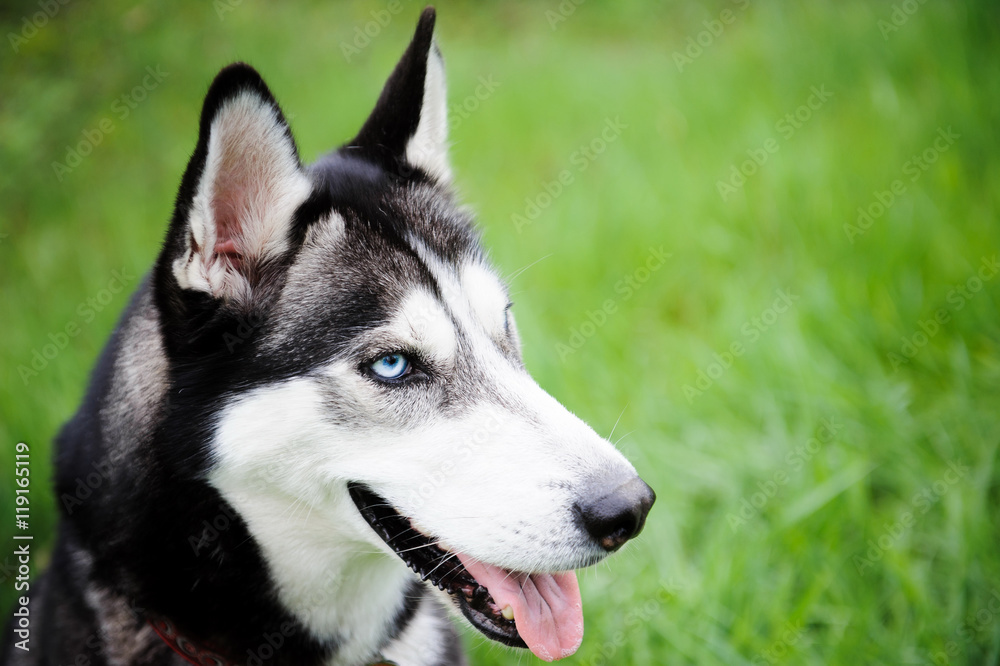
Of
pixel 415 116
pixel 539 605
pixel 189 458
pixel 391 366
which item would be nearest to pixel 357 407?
pixel 391 366

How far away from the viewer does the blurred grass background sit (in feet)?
9.39

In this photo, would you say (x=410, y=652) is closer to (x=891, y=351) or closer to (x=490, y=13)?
(x=891, y=351)

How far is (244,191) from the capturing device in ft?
6.08

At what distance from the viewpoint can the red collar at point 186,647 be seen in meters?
1.91

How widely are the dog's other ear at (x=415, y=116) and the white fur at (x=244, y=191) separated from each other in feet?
1.65

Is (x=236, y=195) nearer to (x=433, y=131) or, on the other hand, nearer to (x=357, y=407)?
(x=357, y=407)

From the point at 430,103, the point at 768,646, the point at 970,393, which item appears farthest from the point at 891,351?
the point at 430,103

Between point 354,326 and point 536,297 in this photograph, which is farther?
point 536,297

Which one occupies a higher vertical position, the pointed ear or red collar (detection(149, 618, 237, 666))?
the pointed ear

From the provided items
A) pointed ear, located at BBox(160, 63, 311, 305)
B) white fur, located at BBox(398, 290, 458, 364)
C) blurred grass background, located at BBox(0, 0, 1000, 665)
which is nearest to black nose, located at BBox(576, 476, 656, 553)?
white fur, located at BBox(398, 290, 458, 364)

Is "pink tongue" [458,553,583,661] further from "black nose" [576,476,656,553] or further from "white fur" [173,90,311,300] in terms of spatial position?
"white fur" [173,90,311,300]

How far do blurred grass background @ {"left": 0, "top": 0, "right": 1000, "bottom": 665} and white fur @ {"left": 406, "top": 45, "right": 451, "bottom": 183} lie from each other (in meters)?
0.45

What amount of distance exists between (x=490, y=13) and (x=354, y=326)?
8.06 meters

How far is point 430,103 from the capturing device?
243 cm
